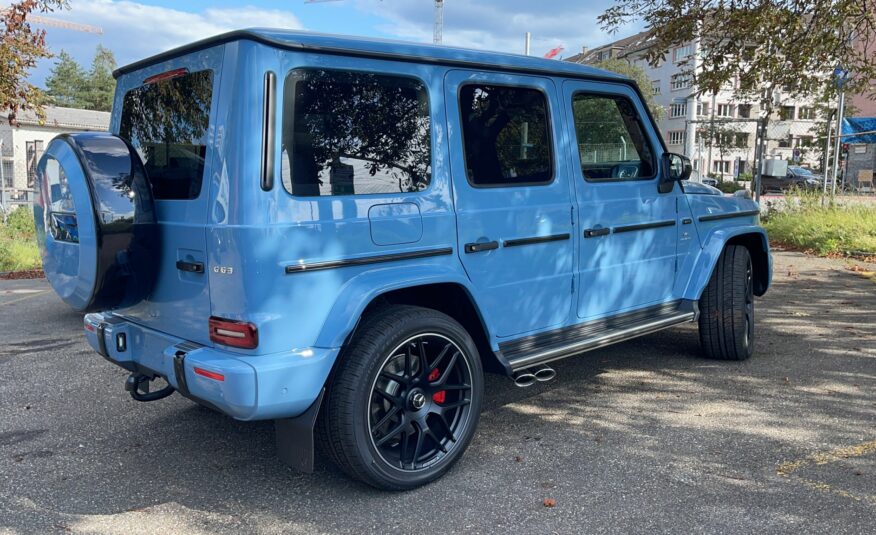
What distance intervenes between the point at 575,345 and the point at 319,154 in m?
1.86

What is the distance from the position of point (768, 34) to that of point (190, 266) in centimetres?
679

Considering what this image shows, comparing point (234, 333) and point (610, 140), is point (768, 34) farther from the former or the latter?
point (234, 333)

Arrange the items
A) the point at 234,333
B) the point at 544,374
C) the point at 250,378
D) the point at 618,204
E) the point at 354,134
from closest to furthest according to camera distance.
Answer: the point at 250,378
the point at 234,333
the point at 354,134
the point at 544,374
the point at 618,204

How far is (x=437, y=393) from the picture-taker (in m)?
3.47

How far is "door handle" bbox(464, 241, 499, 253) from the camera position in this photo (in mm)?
3482

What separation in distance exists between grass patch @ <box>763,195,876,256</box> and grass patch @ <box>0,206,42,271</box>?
13.2 metres

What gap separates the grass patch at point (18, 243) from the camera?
36.3 feet

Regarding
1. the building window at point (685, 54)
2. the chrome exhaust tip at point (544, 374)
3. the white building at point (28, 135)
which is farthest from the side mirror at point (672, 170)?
the white building at point (28, 135)

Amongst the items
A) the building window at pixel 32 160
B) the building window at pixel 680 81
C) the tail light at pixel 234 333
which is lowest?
the tail light at pixel 234 333

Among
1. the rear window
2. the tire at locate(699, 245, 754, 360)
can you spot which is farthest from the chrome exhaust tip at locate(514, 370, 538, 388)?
the tire at locate(699, 245, 754, 360)

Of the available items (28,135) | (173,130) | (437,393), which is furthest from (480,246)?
(28,135)

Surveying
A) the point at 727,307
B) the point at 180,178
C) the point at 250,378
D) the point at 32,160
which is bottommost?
the point at 727,307

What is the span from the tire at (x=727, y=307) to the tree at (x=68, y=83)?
61.8 metres

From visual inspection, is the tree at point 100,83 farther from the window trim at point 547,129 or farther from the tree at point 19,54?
the window trim at point 547,129
